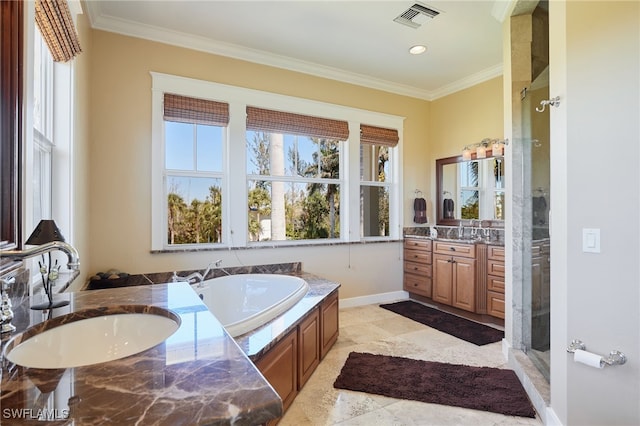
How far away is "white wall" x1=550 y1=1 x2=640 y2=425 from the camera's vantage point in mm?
1530

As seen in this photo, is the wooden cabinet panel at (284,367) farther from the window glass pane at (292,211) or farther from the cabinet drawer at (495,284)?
Answer: the cabinet drawer at (495,284)

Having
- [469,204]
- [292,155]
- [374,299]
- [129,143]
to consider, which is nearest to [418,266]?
[374,299]

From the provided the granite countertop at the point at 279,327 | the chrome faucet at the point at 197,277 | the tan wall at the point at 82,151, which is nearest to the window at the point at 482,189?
the granite countertop at the point at 279,327

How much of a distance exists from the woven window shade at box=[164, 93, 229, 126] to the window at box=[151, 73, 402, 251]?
10 millimetres

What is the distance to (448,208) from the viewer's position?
15.4 ft

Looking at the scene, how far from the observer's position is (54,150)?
91.4 inches

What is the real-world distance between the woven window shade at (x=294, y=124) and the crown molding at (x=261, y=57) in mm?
538

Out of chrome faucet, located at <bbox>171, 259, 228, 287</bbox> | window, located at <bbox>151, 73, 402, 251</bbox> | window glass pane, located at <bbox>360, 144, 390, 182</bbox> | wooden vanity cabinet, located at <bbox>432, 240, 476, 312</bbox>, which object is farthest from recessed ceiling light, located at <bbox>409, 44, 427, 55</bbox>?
chrome faucet, located at <bbox>171, 259, 228, 287</bbox>

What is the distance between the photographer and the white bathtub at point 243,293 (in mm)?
3184

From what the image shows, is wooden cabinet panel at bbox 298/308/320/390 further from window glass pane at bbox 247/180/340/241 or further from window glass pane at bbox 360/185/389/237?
window glass pane at bbox 360/185/389/237

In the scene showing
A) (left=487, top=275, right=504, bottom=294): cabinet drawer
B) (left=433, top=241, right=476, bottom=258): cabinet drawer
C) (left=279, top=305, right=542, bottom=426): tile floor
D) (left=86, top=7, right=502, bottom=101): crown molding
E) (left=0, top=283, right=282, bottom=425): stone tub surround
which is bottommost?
(left=279, top=305, right=542, bottom=426): tile floor

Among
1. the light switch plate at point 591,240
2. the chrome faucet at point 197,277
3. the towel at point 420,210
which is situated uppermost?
the towel at point 420,210

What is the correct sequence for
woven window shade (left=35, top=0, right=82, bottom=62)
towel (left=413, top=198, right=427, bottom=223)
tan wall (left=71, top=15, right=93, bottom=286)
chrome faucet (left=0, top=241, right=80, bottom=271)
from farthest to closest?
towel (left=413, top=198, right=427, bottom=223) < tan wall (left=71, top=15, right=93, bottom=286) < woven window shade (left=35, top=0, right=82, bottom=62) < chrome faucet (left=0, top=241, right=80, bottom=271)

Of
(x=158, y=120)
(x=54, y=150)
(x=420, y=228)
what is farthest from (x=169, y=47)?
(x=420, y=228)
